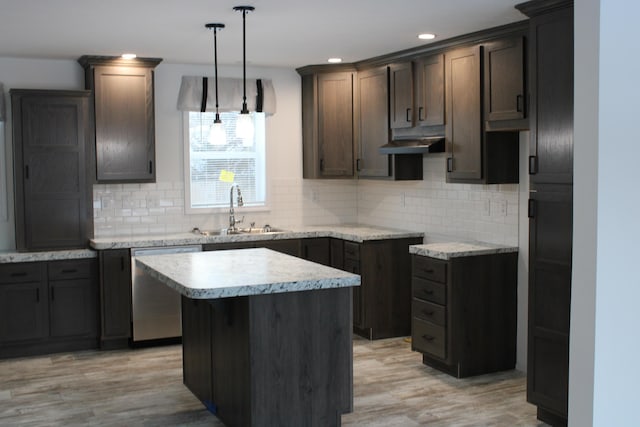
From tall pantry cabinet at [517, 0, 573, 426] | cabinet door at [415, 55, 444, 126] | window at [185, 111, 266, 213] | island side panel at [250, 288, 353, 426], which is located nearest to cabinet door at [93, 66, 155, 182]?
window at [185, 111, 266, 213]

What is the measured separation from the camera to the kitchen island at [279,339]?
4.02 m

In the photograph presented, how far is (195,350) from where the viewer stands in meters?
4.98

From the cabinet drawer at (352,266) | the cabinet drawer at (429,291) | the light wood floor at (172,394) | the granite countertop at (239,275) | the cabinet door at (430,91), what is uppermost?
the cabinet door at (430,91)

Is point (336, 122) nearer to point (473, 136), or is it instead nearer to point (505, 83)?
point (473, 136)

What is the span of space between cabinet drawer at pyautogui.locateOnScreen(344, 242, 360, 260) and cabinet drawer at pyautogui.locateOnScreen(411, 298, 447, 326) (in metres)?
0.88

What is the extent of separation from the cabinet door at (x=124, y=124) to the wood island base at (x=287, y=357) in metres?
2.72

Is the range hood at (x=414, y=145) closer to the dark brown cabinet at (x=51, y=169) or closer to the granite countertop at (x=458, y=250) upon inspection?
the granite countertop at (x=458, y=250)

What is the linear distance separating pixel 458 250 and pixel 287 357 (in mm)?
1922

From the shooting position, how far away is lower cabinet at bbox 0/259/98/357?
20.4 feet

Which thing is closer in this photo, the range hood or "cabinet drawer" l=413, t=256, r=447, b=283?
"cabinet drawer" l=413, t=256, r=447, b=283

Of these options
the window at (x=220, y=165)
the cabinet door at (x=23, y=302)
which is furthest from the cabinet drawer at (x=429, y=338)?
Answer: the cabinet door at (x=23, y=302)

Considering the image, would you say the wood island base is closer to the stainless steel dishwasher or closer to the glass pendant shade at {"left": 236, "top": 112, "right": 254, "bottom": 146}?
the glass pendant shade at {"left": 236, "top": 112, "right": 254, "bottom": 146}

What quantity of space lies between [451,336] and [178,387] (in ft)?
6.56

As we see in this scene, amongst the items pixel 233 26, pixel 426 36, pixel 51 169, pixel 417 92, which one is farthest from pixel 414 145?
pixel 51 169
